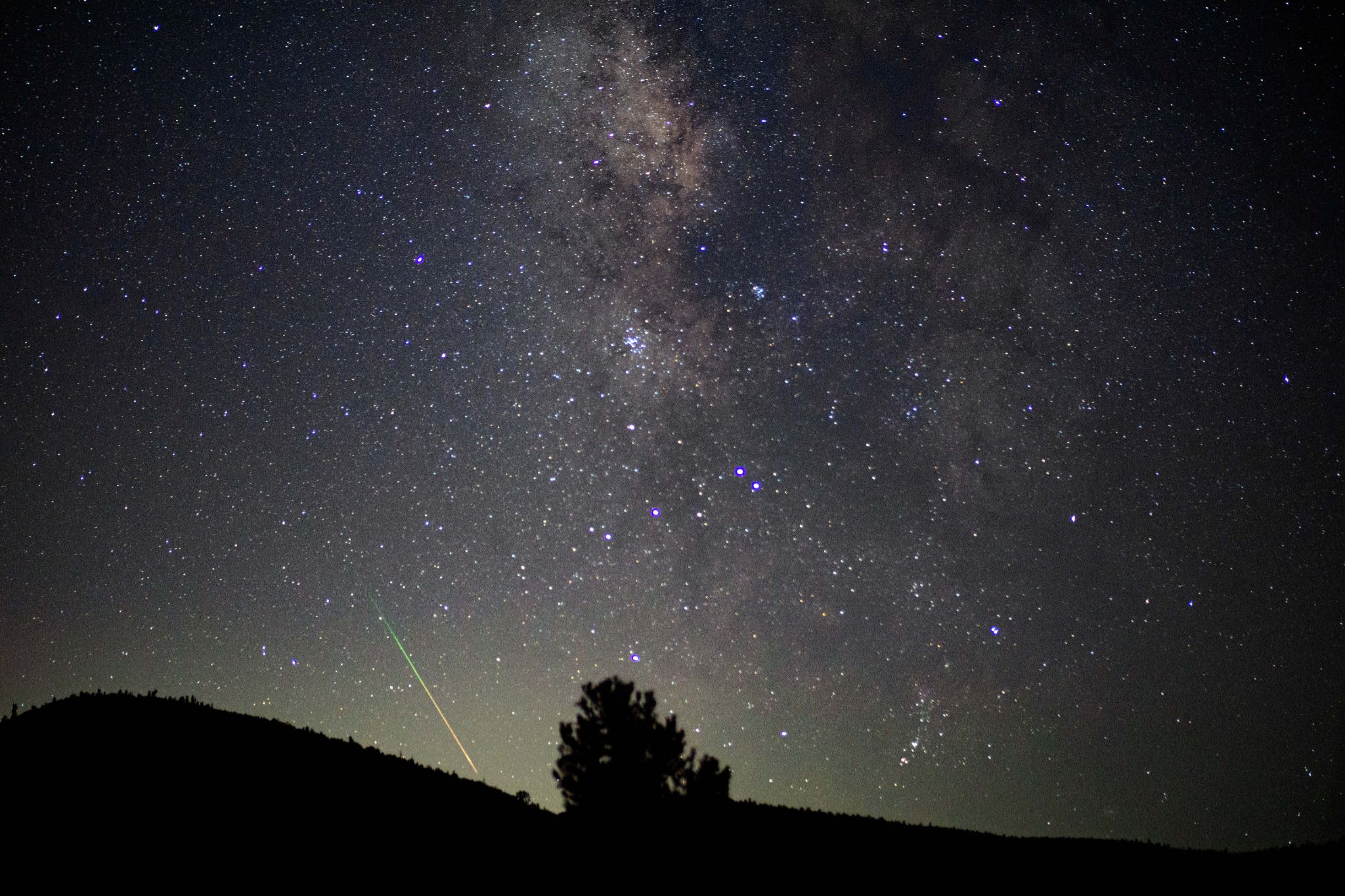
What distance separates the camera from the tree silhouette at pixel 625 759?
640 inches

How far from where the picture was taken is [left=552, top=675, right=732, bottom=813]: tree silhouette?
1625 cm

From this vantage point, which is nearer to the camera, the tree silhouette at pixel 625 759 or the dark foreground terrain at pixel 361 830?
the dark foreground terrain at pixel 361 830

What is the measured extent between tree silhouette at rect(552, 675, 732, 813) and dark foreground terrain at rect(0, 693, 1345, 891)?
2.70ft

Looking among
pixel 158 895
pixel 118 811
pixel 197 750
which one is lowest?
pixel 158 895

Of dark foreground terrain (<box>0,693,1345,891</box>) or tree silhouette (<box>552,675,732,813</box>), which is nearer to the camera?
dark foreground terrain (<box>0,693,1345,891</box>)

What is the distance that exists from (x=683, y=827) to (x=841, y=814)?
5.31 meters

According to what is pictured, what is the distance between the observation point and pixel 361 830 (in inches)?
454

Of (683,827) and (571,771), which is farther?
(571,771)

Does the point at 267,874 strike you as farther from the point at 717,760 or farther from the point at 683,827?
the point at 717,760

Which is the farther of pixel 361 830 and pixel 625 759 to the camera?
pixel 625 759

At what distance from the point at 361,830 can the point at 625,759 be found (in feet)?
21.4

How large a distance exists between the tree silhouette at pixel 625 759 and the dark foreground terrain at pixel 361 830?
0.82 m

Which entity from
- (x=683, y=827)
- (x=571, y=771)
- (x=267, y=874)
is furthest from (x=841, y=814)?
(x=267, y=874)

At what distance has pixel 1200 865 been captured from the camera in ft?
44.7
